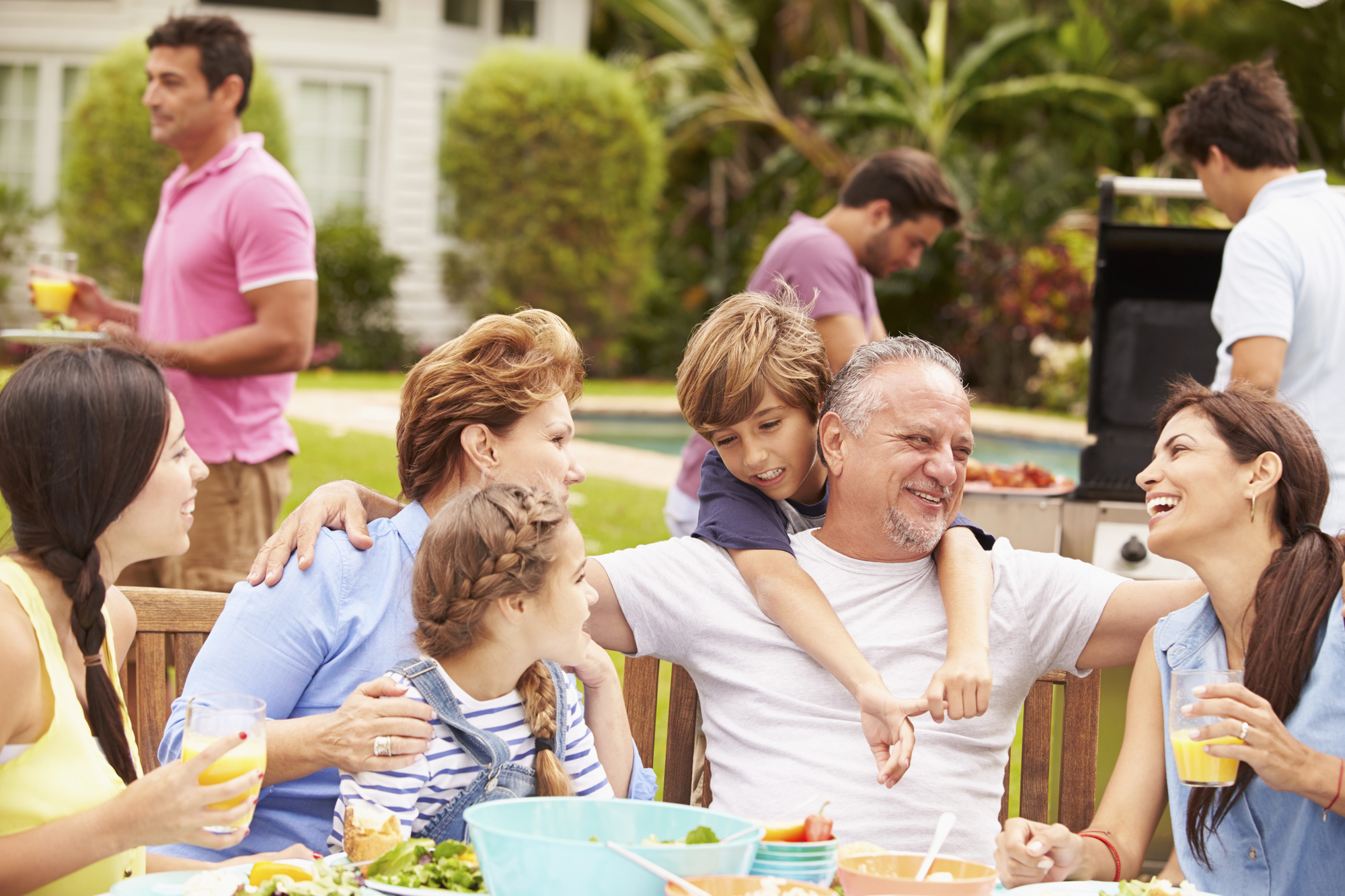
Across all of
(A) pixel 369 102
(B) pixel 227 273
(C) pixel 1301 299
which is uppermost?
(A) pixel 369 102

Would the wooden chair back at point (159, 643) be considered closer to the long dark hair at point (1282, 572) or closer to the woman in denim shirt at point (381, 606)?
the woman in denim shirt at point (381, 606)

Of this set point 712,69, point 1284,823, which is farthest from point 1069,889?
point 712,69

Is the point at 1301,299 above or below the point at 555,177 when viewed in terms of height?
below

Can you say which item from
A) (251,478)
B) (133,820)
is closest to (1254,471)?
(133,820)

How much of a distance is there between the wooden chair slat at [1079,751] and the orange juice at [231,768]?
1694 millimetres

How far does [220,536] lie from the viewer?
14.0 ft

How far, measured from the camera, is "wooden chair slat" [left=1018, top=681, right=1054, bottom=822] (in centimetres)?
274

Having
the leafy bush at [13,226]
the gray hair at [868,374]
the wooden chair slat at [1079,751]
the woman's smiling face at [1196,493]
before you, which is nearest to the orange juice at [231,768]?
the gray hair at [868,374]

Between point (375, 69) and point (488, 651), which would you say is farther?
point (375, 69)

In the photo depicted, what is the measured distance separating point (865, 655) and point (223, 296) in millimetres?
2630

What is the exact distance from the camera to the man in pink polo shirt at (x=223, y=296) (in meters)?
4.24

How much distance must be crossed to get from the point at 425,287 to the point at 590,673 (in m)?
16.3

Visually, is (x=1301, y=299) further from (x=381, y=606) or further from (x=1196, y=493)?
(x=381, y=606)

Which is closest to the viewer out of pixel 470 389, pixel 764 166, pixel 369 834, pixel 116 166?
pixel 369 834
